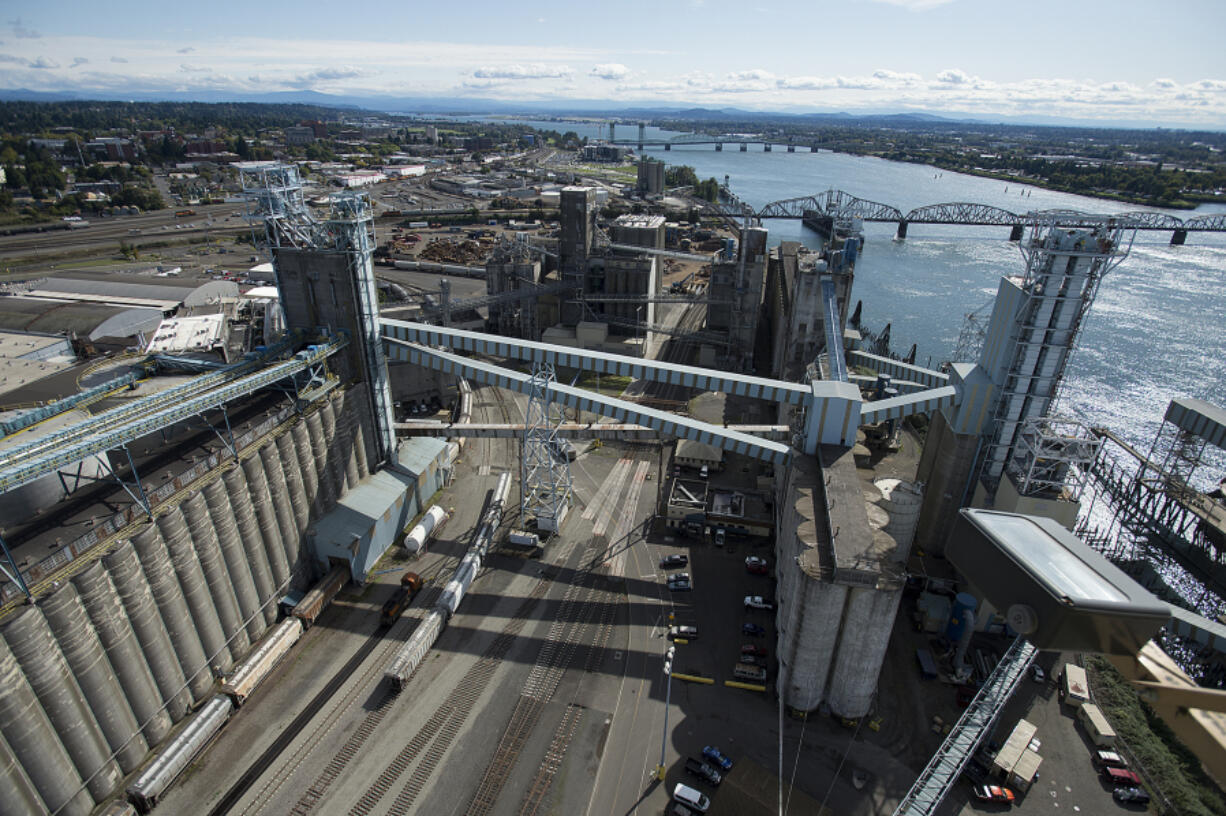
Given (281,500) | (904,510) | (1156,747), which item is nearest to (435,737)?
(281,500)

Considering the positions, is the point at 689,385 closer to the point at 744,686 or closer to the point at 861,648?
the point at 744,686

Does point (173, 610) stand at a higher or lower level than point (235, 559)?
higher

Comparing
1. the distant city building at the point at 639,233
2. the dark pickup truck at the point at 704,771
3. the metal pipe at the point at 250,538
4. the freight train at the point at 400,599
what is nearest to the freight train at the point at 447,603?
the freight train at the point at 400,599

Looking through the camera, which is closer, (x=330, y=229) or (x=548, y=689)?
(x=548, y=689)

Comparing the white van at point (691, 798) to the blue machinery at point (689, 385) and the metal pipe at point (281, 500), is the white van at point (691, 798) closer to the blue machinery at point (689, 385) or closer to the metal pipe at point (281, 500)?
the blue machinery at point (689, 385)

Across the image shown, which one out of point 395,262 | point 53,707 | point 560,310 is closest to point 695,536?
point 53,707
